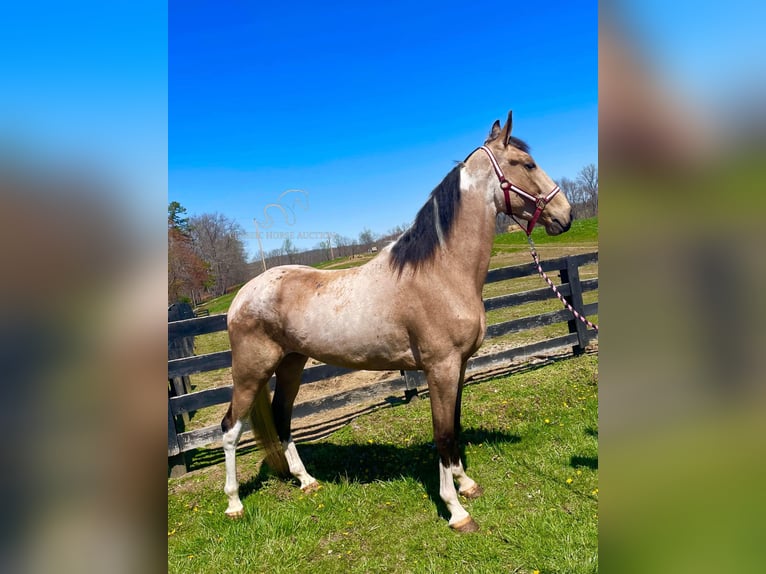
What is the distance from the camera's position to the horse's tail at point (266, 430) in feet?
11.3

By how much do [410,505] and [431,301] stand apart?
157 cm

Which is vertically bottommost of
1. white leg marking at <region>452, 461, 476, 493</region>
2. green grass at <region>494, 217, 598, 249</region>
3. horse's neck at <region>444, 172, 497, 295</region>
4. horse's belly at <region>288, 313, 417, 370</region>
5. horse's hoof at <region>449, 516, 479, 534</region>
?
horse's hoof at <region>449, 516, 479, 534</region>

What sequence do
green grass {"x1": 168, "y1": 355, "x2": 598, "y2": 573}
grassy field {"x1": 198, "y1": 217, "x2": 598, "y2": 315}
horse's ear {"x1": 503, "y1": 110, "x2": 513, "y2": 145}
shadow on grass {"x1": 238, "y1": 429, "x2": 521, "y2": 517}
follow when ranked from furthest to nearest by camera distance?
grassy field {"x1": 198, "y1": 217, "x2": 598, "y2": 315} → shadow on grass {"x1": 238, "y1": 429, "x2": 521, "y2": 517} → horse's ear {"x1": 503, "y1": 110, "x2": 513, "y2": 145} → green grass {"x1": 168, "y1": 355, "x2": 598, "y2": 573}

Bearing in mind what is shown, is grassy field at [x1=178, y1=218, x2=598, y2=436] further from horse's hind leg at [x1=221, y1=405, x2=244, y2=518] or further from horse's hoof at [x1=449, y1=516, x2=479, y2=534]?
horse's hoof at [x1=449, y1=516, x2=479, y2=534]

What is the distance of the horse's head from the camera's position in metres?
2.73

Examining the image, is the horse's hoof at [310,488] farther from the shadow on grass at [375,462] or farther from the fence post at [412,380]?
the fence post at [412,380]

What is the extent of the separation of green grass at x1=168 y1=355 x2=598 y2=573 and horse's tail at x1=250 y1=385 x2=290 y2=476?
25 cm

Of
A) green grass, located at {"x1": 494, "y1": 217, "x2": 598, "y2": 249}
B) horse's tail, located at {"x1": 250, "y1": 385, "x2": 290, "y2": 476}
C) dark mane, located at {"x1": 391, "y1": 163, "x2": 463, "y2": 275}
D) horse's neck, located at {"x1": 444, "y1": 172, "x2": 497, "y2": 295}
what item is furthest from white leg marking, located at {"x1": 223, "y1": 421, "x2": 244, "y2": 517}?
green grass, located at {"x1": 494, "y1": 217, "x2": 598, "y2": 249}

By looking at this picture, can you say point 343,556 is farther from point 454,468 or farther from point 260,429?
point 260,429

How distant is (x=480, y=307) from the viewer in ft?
9.38

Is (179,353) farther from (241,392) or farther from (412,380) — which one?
(412,380)

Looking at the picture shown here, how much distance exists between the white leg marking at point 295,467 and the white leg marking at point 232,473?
48cm

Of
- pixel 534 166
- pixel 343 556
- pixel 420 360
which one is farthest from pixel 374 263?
pixel 343 556
